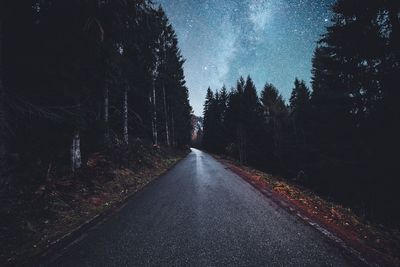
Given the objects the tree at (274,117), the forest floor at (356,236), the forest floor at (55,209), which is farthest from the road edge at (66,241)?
the tree at (274,117)

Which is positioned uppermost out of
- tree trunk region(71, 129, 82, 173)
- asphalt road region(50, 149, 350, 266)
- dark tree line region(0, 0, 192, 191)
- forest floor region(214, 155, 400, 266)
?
dark tree line region(0, 0, 192, 191)

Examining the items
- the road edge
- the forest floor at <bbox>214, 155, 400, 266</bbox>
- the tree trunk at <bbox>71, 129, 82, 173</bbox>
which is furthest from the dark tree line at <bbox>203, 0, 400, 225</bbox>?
the tree trunk at <bbox>71, 129, 82, 173</bbox>

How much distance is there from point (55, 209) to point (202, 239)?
14.7ft

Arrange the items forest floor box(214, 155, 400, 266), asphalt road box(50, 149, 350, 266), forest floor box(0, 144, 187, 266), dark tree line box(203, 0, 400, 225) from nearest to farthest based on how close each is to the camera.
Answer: asphalt road box(50, 149, 350, 266) < forest floor box(214, 155, 400, 266) < forest floor box(0, 144, 187, 266) < dark tree line box(203, 0, 400, 225)

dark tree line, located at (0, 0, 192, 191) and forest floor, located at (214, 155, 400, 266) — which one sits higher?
dark tree line, located at (0, 0, 192, 191)

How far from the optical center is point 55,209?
6.25 meters

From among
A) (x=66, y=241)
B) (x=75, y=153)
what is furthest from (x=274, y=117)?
(x=66, y=241)

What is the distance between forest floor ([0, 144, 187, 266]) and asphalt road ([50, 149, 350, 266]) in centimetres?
81

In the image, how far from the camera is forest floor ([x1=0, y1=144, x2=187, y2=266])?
14.6 feet

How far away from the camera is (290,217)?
19.0 ft

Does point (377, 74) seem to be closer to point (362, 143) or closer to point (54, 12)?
point (362, 143)

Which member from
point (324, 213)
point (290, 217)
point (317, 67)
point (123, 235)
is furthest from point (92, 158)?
point (317, 67)

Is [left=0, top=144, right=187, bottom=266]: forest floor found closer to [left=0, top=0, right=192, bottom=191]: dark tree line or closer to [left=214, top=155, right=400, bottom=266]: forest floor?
[left=0, top=0, right=192, bottom=191]: dark tree line

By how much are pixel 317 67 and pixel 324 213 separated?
95.9 feet
